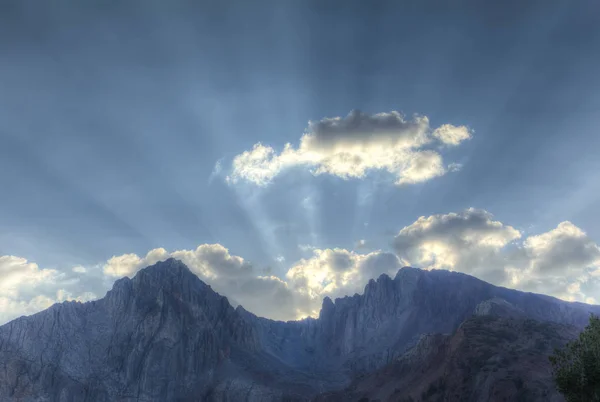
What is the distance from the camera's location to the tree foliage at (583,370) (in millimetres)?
60281

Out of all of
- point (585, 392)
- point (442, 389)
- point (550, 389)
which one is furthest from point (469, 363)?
point (585, 392)

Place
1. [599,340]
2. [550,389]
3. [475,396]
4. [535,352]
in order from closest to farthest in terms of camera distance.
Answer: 1. [599,340]
2. [550,389]
3. [475,396]
4. [535,352]

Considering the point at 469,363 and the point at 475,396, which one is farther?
the point at 469,363

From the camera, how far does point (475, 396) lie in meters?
171

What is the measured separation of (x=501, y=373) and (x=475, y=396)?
43.2ft

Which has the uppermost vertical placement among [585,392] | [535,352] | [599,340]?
[535,352]

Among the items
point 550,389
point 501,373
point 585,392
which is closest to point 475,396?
point 501,373

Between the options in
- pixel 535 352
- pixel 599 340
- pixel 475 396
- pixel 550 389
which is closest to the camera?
pixel 599 340

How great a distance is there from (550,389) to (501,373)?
2432cm

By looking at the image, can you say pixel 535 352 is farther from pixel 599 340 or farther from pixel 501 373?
→ pixel 599 340

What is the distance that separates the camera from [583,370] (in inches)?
2414

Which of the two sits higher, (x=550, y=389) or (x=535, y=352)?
(x=535, y=352)

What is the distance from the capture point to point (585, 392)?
6100 centimetres

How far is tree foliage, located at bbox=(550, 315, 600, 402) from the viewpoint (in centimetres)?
6028
